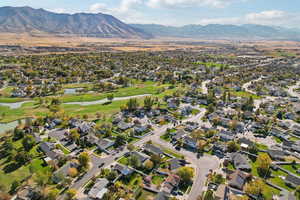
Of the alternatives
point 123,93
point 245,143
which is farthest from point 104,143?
point 123,93

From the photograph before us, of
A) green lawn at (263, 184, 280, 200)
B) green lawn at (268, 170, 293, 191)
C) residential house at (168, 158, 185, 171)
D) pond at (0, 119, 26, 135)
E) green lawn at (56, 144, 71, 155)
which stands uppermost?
residential house at (168, 158, 185, 171)

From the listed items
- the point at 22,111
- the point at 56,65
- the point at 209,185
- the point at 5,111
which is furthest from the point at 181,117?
the point at 56,65

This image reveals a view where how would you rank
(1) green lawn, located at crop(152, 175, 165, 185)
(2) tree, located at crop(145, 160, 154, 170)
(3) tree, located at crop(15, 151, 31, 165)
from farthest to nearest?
(3) tree, located at crop(15, 151, 31, 165) → (2) tree, located at crop(145, 160, 154, 170) → (1) green lawn, located at crop(152, 175, 165, 185)

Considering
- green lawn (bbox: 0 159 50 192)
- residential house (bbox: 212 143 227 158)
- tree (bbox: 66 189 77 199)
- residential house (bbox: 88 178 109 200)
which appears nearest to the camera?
tree (bbox: 66 189 77 199)

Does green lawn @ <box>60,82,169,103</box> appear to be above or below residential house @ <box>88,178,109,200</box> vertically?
above

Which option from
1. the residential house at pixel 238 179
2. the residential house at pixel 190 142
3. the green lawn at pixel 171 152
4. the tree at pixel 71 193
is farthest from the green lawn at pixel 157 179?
the tree at pixel 71 193

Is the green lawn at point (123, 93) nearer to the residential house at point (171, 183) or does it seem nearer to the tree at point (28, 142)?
the tree at point (28, 142)

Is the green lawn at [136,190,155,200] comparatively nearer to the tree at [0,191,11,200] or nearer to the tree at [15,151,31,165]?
the tree at [0,191,11,200]

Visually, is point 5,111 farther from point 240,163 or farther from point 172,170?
point 240,163

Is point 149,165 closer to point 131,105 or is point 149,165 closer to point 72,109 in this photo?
point 131,105

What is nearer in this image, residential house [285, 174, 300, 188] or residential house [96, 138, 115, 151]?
residential house [285, 174, 300, 188]

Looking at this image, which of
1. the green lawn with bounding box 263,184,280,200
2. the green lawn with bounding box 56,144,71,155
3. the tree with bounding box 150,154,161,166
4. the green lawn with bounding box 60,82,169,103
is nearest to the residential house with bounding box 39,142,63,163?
the green lawn with bounding box 56,144,71,155
